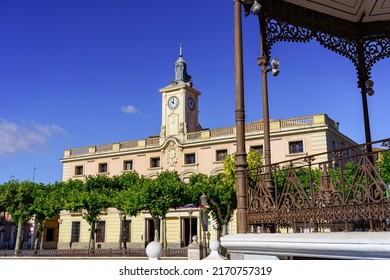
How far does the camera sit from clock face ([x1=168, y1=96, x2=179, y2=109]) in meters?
35.7

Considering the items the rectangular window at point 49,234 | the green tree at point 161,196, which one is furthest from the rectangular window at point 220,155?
the rectangular window at point 49,234

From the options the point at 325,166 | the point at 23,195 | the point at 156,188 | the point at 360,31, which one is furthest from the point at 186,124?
the point at 325,166

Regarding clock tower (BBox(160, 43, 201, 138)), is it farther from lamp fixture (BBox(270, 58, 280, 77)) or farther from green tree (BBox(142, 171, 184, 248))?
lamp fixture (BBox(270, 58, 280, 77))

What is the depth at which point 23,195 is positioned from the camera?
29312 millimetres

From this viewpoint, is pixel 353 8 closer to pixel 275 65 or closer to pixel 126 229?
pixel 275 65

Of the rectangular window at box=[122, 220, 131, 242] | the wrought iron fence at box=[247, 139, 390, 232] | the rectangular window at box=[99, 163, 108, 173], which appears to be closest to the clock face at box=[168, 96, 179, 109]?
the rectangular window at box=[99, 163, 108, 173]

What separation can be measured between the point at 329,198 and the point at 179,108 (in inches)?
1226

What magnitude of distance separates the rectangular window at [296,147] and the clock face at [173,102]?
11496 millimetres

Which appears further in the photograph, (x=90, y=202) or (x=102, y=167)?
(x=102, y=167)

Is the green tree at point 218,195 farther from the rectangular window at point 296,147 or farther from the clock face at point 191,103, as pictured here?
the clock face at point 191,103

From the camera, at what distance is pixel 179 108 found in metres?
35.2

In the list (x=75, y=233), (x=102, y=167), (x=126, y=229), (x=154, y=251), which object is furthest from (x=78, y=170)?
(x=154, y=251)

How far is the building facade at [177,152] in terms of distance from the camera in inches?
1150
